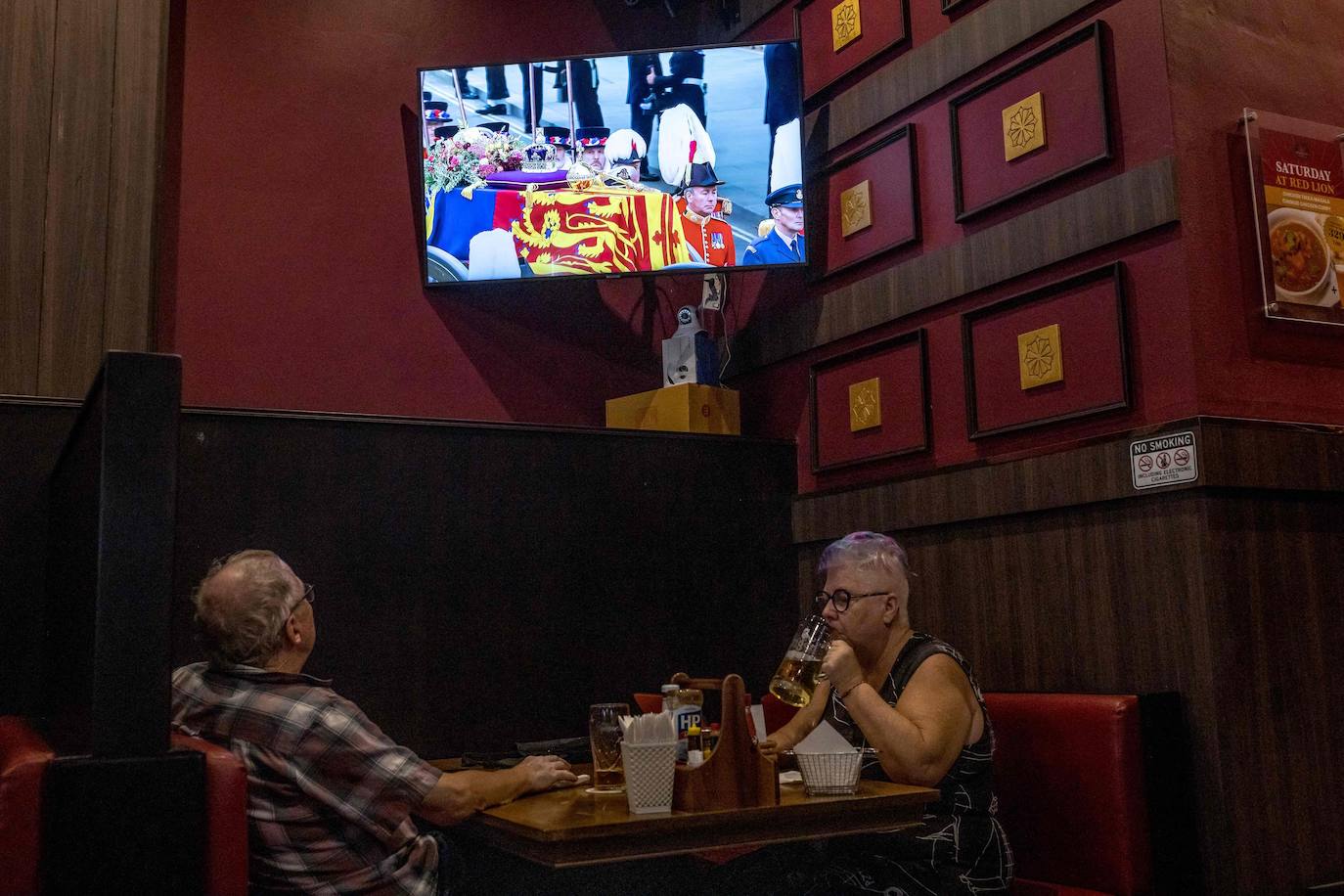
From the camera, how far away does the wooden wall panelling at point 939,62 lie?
3.48 metres

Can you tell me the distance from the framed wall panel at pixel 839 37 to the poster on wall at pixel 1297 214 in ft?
4.29

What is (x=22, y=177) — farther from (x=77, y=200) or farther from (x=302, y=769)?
(x=302, y=769)

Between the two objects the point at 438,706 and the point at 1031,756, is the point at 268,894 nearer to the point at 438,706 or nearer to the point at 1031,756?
the point at 438,706

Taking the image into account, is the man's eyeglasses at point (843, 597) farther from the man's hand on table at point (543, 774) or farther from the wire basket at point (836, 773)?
the man's hand on table at point (543, 774)

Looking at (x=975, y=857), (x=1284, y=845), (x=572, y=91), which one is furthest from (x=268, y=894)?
(x=572, y=91)

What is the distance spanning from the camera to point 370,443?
3.59m

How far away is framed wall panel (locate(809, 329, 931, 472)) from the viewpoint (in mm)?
3842

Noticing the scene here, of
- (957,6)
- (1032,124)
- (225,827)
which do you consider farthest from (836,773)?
(957,6)

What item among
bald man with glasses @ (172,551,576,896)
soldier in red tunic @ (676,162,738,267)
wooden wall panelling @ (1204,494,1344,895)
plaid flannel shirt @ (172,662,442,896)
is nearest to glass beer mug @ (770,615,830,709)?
bald man with glasses @ (172,551,576,896)

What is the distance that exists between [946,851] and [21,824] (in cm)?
174

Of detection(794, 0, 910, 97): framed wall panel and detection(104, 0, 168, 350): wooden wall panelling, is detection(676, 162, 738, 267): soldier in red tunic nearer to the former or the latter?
detection(794, 0, 910, 97): framed wall panel

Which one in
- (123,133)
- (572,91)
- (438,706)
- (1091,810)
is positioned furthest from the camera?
(572,91)

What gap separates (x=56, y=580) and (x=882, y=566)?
75.5 inches

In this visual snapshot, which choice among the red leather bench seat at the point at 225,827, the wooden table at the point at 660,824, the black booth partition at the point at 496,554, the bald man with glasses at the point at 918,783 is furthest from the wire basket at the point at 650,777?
the black booth partition at the point at 496,554
